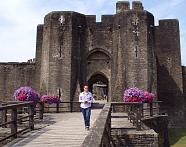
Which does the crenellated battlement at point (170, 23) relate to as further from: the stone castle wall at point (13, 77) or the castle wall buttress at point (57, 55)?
the stone castle wall at point (13, 77)

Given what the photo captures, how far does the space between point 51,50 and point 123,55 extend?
17.1ft

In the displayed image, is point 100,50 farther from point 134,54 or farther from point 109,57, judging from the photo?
point 134,54

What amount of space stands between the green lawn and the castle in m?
2.46

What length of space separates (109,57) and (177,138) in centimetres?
798

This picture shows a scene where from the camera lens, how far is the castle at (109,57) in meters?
24.2

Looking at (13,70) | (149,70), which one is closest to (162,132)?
(149,70)

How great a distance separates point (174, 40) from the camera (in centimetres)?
2706

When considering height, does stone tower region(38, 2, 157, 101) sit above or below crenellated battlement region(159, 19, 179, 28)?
below

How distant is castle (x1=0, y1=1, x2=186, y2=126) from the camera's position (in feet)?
79.4

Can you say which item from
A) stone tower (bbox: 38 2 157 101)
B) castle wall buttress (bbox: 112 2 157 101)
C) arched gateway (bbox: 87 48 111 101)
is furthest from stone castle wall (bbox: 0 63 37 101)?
castle wall buttress (bbox: 112 2 157 101)

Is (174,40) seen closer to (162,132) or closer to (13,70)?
(162,132)

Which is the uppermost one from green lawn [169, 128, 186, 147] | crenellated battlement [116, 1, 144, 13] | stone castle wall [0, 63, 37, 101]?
crenellated battlement [116, 1, 144, 13]

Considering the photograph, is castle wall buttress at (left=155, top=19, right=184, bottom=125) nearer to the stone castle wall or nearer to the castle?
the castle

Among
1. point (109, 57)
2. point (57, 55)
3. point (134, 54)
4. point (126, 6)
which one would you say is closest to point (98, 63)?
point (109, 57)
